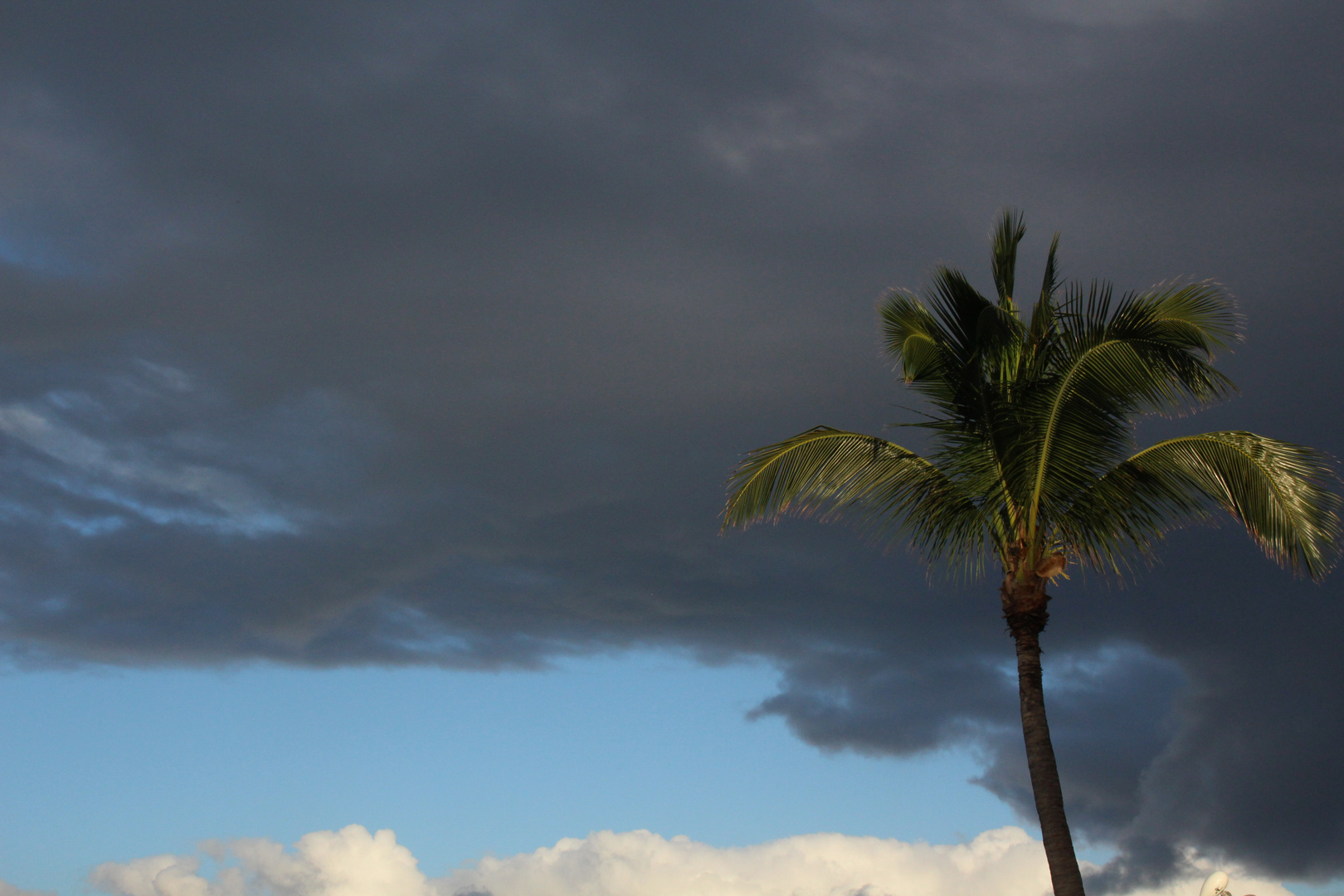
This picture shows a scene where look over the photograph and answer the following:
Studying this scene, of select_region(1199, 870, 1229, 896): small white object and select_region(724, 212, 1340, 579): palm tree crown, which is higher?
select_region(724, 212, 1340, 579): palm tree crown

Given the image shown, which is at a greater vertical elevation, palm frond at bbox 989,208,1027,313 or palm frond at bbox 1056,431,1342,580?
palm frond at bbox 989,208,1027,313

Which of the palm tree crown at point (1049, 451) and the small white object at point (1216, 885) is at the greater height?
the palm tree crown at point (1049, 451)

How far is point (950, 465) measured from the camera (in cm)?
1892

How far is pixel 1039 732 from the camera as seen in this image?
680 inches

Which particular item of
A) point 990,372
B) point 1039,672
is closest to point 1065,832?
point 1039,672

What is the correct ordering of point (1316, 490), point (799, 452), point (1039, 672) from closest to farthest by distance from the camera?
point (1316, 490)
point (1039, 672)
point (799, 452)

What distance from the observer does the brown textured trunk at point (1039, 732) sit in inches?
649

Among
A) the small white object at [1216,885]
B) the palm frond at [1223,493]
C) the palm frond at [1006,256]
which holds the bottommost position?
the small white object at [1216,885]

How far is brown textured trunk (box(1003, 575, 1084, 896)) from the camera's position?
54.1 ft

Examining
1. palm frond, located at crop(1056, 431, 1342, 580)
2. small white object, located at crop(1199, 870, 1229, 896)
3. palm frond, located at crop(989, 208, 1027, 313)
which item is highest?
palm frond, located at crop(989, 208, 1027, 313)

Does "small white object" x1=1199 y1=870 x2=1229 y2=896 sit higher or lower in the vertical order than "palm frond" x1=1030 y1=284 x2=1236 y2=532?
lower

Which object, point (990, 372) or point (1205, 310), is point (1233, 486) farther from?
point (990, 372)

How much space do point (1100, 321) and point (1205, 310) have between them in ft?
4.69

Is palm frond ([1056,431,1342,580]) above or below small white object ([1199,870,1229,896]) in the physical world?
above
